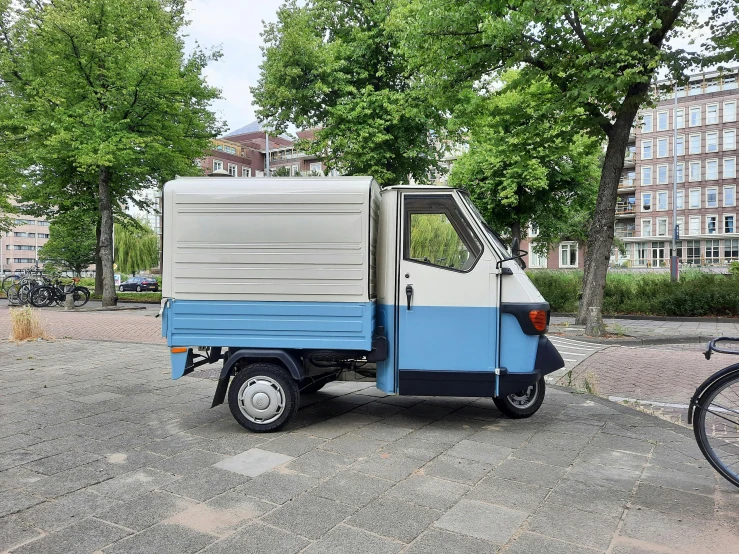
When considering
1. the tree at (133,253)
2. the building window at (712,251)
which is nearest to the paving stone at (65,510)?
the tree at (133,253)

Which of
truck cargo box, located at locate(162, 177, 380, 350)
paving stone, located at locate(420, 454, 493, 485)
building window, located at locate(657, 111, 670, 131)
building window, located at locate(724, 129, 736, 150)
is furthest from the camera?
building window, located at locate(657, 111, 670, 131)

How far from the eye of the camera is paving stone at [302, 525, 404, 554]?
2883 millimetres

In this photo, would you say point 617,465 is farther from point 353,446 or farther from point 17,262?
point 17,262

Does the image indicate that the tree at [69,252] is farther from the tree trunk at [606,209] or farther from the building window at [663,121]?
the building window at [663,121]

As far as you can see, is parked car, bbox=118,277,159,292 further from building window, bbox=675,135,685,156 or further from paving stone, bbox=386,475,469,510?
building window, bbox=675,135,685,156

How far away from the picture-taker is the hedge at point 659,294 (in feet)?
60.1

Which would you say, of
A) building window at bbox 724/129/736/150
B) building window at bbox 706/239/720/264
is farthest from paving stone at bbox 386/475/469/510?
building window at bbox 724/129/736/150

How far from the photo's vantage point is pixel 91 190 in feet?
79.6

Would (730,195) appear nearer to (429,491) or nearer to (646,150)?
(646,150)

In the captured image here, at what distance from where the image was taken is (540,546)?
295 cm

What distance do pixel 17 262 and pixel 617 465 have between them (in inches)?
Answer: 5072

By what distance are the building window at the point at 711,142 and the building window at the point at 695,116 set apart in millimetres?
1742

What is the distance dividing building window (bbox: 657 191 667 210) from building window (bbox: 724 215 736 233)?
234 inches

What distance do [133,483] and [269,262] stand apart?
1944mm
